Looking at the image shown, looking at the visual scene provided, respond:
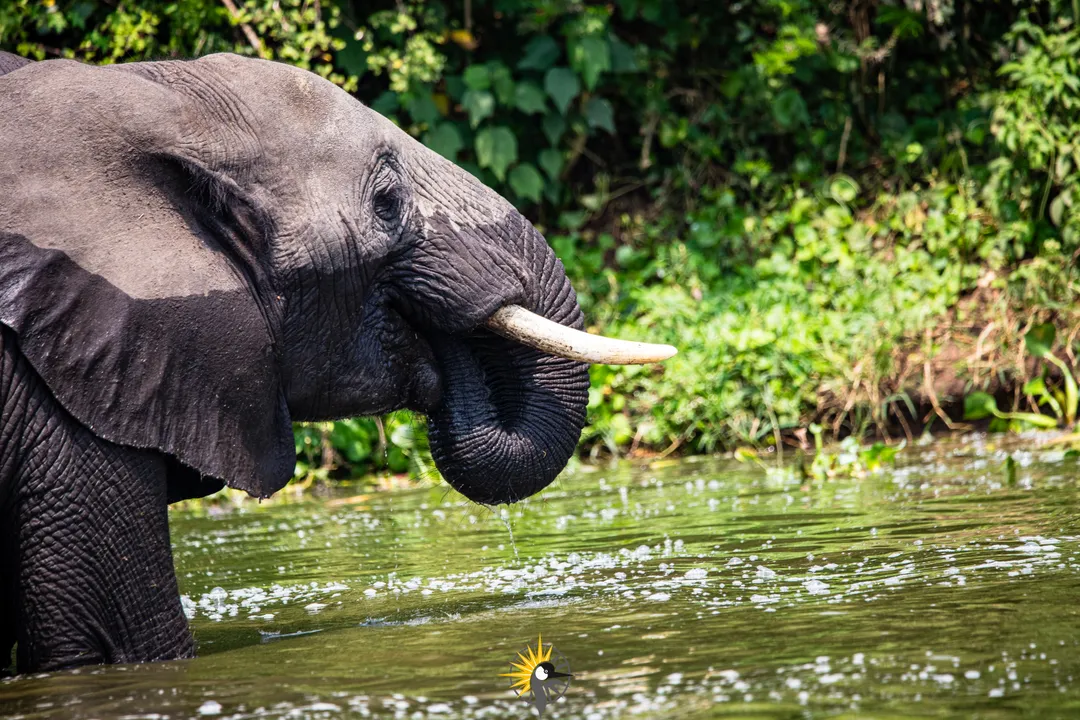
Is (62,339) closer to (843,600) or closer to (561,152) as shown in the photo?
(843,600)

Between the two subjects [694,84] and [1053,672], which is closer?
[1053,672]

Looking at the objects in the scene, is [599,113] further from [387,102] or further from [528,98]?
[387,102]

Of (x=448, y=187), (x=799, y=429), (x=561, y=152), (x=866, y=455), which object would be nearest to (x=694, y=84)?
(x=561, y=152)

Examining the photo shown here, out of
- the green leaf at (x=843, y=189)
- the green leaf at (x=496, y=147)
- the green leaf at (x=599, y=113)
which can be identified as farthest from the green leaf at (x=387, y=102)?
the green leaf at (x=843, y=189)

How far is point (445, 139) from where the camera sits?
453 inches

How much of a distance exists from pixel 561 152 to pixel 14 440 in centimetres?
871

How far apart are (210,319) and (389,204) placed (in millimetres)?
674

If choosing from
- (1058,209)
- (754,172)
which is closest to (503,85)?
(754,172)

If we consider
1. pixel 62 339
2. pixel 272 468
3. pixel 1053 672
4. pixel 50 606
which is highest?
pixel 62 339

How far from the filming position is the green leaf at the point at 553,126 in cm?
1194

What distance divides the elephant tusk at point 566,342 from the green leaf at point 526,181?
24.1 feet

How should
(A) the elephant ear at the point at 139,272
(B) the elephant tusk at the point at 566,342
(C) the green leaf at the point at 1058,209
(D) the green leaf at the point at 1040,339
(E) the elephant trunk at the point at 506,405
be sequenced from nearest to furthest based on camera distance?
(A) the elephant ear at the point at 139,272 → (B) the elephant tusk at the point at 566,342 → (E) the elephant trunk at the point at 506,405 → (D) the green leaf at the point at 1040,339 → (C) the green leaf at the point at 1058,209

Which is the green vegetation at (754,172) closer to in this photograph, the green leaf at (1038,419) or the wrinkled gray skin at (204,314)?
the green leaf at (1038,419)

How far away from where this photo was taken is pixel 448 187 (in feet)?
15.4
